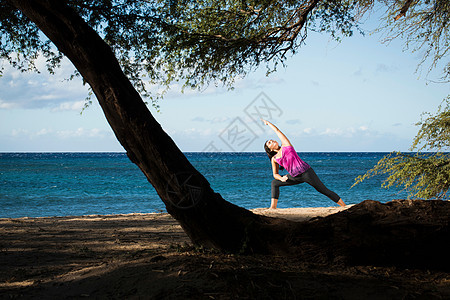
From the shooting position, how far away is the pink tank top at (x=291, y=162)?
8672 millimetres

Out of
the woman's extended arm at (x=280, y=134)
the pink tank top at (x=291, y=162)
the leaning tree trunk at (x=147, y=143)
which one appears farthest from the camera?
the pink tank top at (x=291, y=162)

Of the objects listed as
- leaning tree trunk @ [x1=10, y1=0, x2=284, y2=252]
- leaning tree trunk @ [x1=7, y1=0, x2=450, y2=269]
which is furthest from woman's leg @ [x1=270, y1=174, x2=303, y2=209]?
leaning tree trunk @ [x1=10, y1=0, x2=284, y2=252]

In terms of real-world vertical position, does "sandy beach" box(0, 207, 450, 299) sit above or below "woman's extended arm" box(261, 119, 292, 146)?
below

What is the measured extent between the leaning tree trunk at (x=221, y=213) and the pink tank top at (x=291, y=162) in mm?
4266

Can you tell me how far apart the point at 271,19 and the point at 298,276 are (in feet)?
20.3

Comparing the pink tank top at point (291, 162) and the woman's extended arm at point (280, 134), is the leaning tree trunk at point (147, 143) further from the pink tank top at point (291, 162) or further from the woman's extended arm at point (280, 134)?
the pink tank top at point (291, 162)

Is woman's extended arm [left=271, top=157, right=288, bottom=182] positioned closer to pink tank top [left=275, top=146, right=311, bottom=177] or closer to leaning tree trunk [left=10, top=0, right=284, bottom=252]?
pink tank top [left=275, top=146, right=311, bottom=177]

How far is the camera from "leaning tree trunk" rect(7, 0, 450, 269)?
4.04 m

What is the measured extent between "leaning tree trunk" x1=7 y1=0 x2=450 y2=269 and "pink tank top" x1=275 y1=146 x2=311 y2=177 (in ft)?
14.0

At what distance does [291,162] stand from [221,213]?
15.3 ft

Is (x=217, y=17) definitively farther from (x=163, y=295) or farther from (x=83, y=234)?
(x=163, y=295)

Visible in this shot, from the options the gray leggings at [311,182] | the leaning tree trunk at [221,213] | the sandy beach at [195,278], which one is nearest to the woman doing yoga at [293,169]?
the gray leggings at [311,182]

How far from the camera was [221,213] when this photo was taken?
4375 mm

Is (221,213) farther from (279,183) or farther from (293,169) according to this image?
(279,183)
